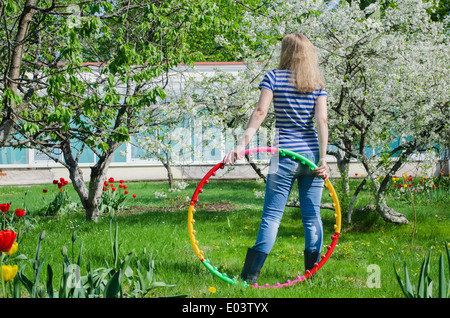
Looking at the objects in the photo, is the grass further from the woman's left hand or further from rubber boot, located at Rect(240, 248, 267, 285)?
the woman's left hand

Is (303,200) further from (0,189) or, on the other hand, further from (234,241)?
(0,189)

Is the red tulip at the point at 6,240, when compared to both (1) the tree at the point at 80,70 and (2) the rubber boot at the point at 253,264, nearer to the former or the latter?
(2) the rubber boot at the point at 253,264

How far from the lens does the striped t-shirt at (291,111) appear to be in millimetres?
3396

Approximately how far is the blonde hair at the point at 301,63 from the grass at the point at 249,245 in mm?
1442

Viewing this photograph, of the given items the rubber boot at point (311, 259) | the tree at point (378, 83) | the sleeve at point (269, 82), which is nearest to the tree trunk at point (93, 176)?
the tree at point (378, 83)

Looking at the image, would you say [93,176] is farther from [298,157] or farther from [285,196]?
[298,157]

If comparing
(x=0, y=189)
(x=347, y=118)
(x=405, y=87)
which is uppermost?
(x=405, y=87)

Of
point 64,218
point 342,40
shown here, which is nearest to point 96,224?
point 64,218

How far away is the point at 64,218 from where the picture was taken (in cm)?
773

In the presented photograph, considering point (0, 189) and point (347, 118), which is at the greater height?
point (347, 118)

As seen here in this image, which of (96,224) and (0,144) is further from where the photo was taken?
(96,224)

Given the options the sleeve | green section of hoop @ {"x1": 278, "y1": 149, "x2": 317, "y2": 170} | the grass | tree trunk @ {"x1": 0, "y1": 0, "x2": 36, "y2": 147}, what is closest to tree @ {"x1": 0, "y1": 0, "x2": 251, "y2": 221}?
tree trunk @ {"x1": 0, "y1": 0, "x2": 36, "y2": 147}

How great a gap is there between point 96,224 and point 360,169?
35.9 ft
